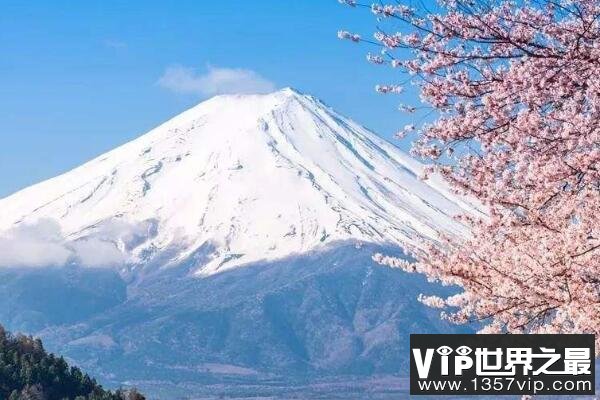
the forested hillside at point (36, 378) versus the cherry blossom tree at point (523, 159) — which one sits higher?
the forested hillside at point (36, 378)

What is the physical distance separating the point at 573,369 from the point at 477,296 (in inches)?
55.8

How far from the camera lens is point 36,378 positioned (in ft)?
286

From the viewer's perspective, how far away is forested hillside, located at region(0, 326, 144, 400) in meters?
83.3

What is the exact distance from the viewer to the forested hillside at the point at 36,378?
8331cm

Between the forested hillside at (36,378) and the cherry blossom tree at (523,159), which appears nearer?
the cherry blossom tree at (523,159)

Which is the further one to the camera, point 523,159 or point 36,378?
point 36,378

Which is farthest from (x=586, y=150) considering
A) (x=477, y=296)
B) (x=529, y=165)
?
(x=477, y=296)

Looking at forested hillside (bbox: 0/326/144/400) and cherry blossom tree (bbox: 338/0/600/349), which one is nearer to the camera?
cherry blossom tree (bbox: 338/0/600/349)

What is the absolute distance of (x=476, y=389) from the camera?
42.7 ft

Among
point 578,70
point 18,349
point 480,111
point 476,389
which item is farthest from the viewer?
point 18,349

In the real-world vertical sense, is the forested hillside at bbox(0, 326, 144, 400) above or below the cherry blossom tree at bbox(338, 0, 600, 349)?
above

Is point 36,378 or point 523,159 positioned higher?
point 36,378

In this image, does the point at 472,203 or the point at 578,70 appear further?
the point at 472,203

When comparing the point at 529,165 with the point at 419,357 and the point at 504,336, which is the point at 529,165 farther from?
the point at 419,357
